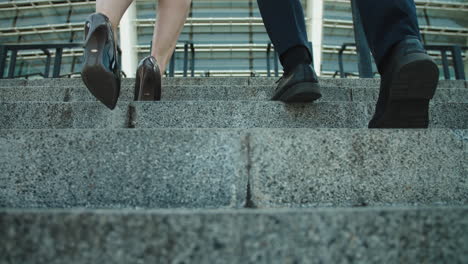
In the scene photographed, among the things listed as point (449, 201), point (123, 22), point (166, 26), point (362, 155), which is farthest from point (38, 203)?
point (123, 22)

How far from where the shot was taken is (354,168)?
731mm

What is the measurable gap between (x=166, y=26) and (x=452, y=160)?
1.12m

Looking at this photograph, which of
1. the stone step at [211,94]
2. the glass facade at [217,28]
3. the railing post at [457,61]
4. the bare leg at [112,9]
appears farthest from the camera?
the glass facade at [217,28]

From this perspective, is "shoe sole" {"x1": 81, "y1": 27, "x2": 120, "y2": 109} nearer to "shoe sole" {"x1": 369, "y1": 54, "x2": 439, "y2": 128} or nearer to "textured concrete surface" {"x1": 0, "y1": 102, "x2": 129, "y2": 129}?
"textured concrete surface" {"x1": 0, "y1": 102, "x2": 129, "y2": 129}

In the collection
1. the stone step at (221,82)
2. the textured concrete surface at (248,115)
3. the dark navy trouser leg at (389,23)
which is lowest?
the textured concrete surface at (248,115)

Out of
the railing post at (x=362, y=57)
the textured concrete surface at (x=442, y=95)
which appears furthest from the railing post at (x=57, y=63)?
the textured concrete surface at (x=442, y=95)

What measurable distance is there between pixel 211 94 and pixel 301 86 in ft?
2.54

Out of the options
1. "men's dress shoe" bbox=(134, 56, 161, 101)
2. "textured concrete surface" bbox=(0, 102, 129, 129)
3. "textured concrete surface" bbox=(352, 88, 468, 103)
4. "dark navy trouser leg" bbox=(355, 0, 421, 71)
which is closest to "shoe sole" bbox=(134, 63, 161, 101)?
"men's dress shoe" bbox=(134, 56, 161, 101)

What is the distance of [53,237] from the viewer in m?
0.44

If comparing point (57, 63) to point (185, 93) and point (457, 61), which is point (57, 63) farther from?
point (457, 61)

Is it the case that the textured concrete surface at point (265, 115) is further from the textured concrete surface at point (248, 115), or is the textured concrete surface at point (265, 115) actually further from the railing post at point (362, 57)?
the railing post at point (362, 57)

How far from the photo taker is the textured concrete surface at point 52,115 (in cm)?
119

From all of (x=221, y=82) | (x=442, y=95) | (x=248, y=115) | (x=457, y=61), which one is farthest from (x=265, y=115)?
(x=457, y=61)

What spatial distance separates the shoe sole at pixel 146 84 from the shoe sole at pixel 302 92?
1.80 ft
